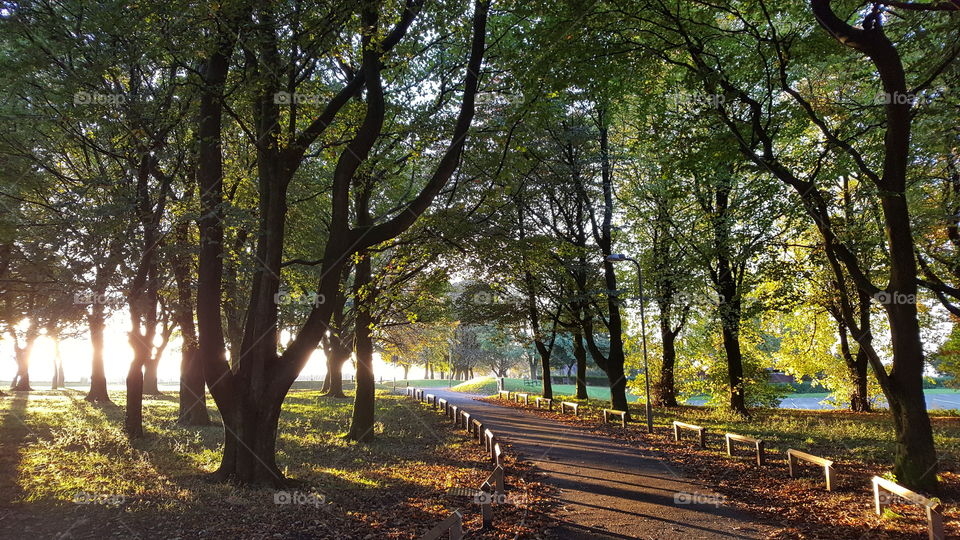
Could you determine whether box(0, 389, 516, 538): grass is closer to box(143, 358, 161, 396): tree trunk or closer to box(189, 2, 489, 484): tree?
box(189, 2, 489, 484): tree

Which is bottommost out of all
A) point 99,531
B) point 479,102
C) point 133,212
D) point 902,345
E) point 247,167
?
point 99,531

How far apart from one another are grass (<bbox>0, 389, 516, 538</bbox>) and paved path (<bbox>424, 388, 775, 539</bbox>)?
1991 mm

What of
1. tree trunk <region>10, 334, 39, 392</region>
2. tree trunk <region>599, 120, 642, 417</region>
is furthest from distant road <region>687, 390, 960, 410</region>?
tree trunk <region>10, 334, 39, 392</region>

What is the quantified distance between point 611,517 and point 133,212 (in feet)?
38.4

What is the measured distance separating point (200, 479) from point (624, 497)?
7822 millimetres

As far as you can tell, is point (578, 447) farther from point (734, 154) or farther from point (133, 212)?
point (133, 212)

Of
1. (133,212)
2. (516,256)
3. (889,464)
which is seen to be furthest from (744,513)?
(133,212)

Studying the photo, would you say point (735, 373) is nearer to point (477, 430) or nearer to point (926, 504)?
point (477, 430)

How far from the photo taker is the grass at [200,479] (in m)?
7.55

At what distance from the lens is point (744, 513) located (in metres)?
8.16

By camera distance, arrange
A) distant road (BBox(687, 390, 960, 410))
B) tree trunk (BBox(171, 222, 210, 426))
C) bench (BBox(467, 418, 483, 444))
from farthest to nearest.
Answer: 1. distant road (BBox(687, 390, 960, 410))
2. bench (BBox(467, 418, 483, 444))
3. tree trunk (BBox(171, 222, 210, 426))

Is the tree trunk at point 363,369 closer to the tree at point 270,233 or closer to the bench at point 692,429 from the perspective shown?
the tree at point 270,233

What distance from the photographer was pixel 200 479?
31.9 feet

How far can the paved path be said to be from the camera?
Answer: 7382 millimetres
